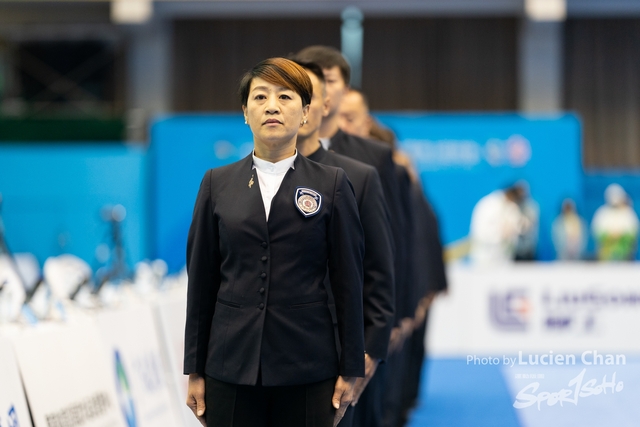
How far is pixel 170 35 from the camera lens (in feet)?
59.5

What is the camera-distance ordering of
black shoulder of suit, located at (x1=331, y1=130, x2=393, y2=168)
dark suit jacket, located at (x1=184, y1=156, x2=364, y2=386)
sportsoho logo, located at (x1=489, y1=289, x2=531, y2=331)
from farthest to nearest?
sportsoho logo, located at (x1=489, y1=289, x2=531, y2=331) < black shoulder of suit, located at (x1=331, y1=130, x2=393, y2=168) < dark suit jacket, located at (x1=184, y1=156, x2=364, y2=386)

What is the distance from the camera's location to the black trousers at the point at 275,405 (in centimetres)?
237

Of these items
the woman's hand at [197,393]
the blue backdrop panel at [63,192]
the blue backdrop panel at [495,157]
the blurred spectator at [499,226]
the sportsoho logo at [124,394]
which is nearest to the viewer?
the woman's hand at [197,393]

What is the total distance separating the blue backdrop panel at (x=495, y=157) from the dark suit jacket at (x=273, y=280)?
32.5ft

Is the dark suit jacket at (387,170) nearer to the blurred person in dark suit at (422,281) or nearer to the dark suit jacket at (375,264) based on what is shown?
the dark suit jacket at (375,264)

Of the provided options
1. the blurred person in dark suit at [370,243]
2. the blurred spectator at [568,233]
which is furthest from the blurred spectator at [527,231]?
the blurred person in dark suit at [370,243]

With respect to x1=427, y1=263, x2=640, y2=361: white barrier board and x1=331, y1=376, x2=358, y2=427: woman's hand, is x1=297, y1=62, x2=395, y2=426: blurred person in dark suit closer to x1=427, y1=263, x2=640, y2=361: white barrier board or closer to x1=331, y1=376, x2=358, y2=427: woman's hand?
x1=331, y1=376, x2=358, y2=427: woman's hand

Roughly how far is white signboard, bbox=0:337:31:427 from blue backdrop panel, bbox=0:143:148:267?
9432 millimetres

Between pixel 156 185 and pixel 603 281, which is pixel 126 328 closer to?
pixel 603 281

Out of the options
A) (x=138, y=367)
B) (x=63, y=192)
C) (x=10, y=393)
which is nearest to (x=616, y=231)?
(x=63, y=192)

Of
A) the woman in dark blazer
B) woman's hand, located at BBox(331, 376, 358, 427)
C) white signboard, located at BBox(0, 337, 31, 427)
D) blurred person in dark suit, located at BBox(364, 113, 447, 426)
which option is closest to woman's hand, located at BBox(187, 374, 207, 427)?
the woman in dark blazer

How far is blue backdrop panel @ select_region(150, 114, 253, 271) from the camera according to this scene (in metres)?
11.9

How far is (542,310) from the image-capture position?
8.52m

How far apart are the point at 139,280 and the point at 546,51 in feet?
45.4
